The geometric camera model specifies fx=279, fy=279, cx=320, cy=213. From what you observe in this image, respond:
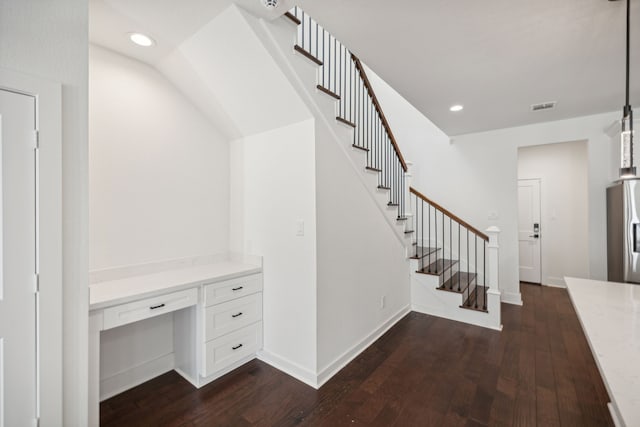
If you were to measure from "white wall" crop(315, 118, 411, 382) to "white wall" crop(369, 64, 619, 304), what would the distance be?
82.0 inches

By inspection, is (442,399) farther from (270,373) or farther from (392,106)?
(392,106)

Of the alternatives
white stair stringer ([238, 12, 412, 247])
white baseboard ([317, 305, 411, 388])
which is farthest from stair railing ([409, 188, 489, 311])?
white stair stringer ([238, 12, 412, 247])

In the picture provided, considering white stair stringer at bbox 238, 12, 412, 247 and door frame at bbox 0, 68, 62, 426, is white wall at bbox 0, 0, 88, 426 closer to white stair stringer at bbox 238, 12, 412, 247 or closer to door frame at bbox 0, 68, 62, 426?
door frame at bbox 0, 68, 62, 426

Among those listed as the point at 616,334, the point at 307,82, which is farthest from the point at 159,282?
the point at 616,334

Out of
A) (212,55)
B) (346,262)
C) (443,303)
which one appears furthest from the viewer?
(443,303)

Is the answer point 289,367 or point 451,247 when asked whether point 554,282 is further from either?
point 289,367

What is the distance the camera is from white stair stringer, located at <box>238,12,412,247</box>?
187 cm

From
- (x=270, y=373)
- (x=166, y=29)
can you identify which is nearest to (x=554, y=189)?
(x=270, y=373)

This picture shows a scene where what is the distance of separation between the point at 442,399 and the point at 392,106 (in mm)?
4757

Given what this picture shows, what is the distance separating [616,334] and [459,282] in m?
2.87

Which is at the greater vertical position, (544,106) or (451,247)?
(544,106)

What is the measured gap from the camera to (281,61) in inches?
77.1

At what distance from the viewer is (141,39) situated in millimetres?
2004

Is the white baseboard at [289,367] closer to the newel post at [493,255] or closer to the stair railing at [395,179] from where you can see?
the stair railing at [395,179]
